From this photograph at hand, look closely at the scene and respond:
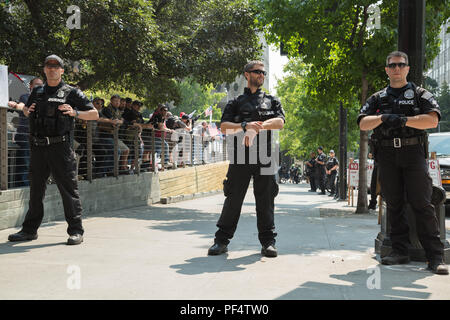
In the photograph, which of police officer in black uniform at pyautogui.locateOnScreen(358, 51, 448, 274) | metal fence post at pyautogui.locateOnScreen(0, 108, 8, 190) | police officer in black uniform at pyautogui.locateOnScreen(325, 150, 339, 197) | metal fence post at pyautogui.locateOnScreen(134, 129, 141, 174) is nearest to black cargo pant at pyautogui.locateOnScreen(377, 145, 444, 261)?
police officer in black uniform at pyautogui.locateOnScreen(358, 51, 448, 274)

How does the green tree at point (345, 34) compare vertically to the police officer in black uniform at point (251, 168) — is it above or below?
above

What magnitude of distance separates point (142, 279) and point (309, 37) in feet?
29.1

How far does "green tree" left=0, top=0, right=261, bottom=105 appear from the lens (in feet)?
36.2

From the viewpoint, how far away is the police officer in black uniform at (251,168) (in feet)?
18.2

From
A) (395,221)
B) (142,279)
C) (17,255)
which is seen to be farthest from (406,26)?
(17,255)

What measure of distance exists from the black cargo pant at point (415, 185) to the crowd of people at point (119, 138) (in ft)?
17.6

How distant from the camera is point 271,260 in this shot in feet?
17.9

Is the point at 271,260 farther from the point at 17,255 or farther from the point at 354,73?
the point at 354,73

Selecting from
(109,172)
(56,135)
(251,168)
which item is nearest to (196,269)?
(251,168)

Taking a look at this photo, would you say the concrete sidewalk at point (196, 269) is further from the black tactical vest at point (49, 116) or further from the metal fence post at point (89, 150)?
the metal fence post at point (89, 150)

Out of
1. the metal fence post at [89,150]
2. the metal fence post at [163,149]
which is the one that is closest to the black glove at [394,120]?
the metal fence post at [89,150]

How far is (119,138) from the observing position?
1224cm

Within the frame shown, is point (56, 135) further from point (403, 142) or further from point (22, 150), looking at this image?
point (403, 142)

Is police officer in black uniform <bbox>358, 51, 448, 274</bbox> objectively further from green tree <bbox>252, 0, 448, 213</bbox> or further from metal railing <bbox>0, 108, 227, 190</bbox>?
green tree <bbox>252, 0, 448, 213</bbox>
